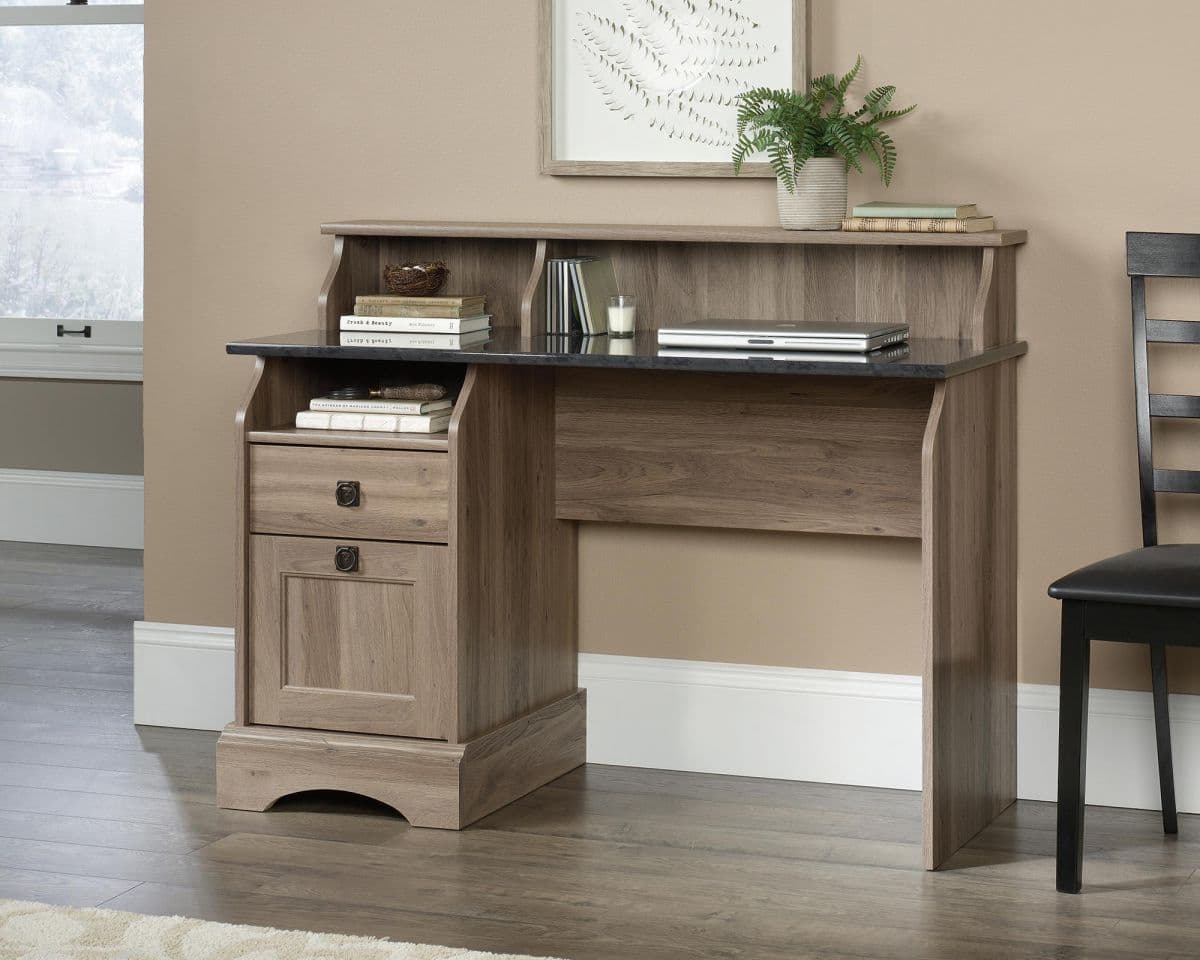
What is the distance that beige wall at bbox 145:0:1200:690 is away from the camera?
9.64 ft

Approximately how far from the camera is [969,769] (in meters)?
2.82

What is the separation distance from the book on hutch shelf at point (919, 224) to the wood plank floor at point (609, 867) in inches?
38.6

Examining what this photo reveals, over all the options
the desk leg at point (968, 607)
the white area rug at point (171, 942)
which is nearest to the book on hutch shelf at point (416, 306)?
the desk leg at point (968, 607)

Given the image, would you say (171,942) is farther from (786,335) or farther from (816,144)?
(816,144)

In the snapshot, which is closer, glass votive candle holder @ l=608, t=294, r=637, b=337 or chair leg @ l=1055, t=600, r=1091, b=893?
chair leg @ l=1055, t=600, r=1091, b=893

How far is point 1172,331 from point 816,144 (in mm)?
654

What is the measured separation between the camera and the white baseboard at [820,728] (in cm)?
301

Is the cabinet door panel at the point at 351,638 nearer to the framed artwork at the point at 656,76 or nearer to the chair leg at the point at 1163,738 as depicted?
the framed artwork at the point at 656,76

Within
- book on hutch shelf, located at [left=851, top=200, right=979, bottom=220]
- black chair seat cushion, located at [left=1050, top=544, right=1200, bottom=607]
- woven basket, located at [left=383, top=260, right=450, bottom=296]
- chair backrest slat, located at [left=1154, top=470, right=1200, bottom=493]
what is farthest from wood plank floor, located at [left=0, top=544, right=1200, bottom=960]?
book on hutch shelf, located at [left=851, top=200, right=979, bottom=220]

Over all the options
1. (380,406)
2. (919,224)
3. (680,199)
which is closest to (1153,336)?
(919,224)

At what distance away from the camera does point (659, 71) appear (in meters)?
3.15

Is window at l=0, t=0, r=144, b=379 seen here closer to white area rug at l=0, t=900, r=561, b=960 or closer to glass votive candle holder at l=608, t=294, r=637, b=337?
glass votive candle holder at l=608, t=294, r=637, b=337

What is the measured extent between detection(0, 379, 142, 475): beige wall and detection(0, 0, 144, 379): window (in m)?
0.06

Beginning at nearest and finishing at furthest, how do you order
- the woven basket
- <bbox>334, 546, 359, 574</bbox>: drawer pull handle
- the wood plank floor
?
the wood plank floor, <bbox>334, 546, 359, 574</bbox>: drawer pull handle, the woven basket
